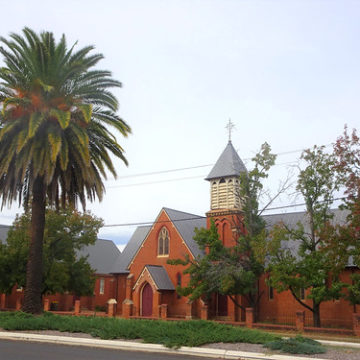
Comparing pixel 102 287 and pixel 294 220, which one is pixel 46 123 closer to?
pixel 294 220

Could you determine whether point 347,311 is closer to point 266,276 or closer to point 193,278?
point 266,276

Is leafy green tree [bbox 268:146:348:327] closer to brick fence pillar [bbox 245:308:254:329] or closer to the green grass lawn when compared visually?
brick fence pillar [bbox 245:308:254:329]

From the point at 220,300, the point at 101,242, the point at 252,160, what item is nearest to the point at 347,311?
the point at 220,300

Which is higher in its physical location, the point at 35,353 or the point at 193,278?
the point at 193,278

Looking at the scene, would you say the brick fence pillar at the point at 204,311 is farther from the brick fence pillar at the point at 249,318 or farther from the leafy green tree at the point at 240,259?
the brick fence pillar at the point at 249,318

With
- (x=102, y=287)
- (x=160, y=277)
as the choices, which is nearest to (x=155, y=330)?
(x=160, y=277)

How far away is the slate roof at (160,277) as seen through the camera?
43.9 m

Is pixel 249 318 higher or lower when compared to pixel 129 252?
lower

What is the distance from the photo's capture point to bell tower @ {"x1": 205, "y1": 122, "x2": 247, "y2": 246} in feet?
141

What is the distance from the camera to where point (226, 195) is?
43.7 m

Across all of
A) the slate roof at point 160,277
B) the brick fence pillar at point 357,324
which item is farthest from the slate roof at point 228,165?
the brick fence pillar at point 357,324

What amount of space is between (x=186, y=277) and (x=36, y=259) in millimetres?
21032

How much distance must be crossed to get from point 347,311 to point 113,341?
84.0 feet

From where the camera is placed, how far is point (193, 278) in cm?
3766
